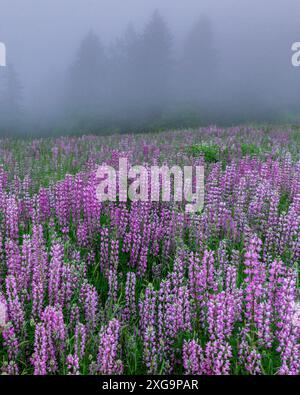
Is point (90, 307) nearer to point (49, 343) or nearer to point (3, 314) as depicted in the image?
point (49, 343)

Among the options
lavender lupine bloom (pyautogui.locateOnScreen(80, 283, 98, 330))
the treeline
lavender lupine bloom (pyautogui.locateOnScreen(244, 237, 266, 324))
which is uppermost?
the treeline

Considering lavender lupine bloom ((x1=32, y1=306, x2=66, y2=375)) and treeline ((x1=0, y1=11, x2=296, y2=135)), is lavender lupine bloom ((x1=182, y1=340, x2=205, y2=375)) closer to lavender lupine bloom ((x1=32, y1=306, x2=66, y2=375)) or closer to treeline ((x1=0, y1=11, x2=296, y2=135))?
lavender lupine bloom ((x1=32, y1=306, x2=66, y2=375))

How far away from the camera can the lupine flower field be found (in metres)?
2.74

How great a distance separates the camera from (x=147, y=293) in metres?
A: 3.30

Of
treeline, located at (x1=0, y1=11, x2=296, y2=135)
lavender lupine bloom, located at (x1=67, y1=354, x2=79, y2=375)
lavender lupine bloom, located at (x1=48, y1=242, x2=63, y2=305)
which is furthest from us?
treeline, located at (x1=0, y1=11, x2=296, y2=135)

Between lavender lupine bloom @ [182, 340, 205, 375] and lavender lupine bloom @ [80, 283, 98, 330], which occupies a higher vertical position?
lavender lupine bloom @ [80, 283, 98, 330]

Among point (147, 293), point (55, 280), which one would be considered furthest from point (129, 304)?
point (55, 280)

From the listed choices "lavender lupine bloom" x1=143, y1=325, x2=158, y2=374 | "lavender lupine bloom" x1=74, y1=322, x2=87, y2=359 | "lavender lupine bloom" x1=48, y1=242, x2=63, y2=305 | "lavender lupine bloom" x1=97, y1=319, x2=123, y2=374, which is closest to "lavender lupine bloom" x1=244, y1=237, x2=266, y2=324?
"lavender lupine bloom" x1=143, y1=325, x2=158, y2=374

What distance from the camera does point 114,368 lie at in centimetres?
260

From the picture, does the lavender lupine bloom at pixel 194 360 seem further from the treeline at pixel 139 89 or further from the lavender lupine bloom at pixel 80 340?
the treeline at pixel 139 89

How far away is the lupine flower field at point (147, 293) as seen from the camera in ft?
8.98

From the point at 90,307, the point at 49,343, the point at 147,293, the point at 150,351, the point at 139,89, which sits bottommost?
the point at 150,351

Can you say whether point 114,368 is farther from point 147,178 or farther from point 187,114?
point 187,114
